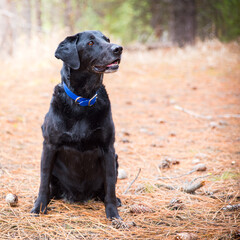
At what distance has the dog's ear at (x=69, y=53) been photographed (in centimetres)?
224

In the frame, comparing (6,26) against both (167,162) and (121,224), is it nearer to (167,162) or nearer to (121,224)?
(167,162)

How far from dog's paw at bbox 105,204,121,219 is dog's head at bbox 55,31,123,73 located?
1.00 m

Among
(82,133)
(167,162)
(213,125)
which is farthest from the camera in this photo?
(213,125)

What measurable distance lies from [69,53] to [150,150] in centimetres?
187

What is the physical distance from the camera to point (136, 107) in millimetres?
5836

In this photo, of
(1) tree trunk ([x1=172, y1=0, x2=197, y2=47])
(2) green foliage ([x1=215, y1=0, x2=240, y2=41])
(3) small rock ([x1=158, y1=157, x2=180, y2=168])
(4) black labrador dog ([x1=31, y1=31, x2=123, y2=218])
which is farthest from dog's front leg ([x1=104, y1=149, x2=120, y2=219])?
(1) tree trunk ([x1=172, y1=0, x2=197, y2=47])

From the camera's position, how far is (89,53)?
2334 mm

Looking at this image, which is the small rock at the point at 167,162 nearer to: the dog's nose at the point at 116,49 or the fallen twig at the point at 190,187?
the fallen twig at the point at 190,187

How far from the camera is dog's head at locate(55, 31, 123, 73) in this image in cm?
227

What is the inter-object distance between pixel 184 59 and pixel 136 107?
13.9ft

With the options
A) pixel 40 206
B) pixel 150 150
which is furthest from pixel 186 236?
pixel 150 150

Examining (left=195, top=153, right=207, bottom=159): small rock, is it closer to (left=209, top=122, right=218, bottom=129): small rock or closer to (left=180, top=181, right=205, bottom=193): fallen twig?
(left=180, top=181, right=205, bottom=193): fallen twig

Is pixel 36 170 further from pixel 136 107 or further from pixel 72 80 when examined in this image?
pixel 136 107

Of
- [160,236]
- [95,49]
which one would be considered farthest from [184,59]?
[160,236]
